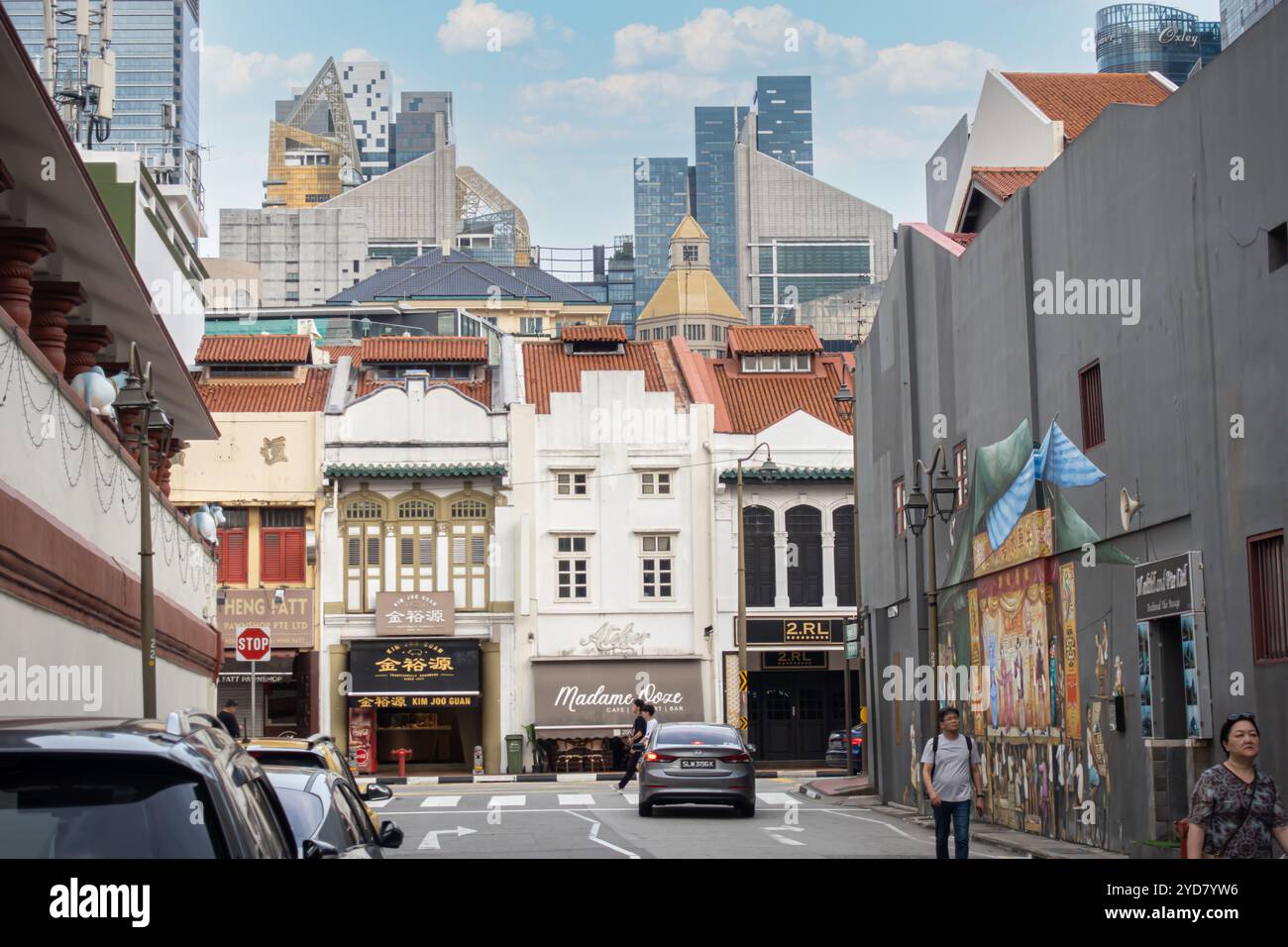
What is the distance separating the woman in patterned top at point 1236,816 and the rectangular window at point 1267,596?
25.3 ft

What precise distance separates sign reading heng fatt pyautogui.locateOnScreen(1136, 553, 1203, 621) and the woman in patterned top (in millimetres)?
9480

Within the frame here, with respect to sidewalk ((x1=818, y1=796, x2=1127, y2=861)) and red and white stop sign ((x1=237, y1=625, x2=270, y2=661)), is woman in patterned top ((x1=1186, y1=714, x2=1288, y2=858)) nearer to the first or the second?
sidewalk ((x1=818, y1=796, x2=1127, y2=861))

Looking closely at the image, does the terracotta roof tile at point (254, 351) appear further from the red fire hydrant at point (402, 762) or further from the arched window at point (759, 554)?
the arched window at point (759, 554)

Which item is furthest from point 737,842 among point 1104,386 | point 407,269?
point 407,269

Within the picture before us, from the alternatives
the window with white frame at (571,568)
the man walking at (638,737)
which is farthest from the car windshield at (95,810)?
the window with white frame at (571,568)

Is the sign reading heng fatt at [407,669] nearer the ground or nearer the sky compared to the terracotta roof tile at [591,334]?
nearer the ground

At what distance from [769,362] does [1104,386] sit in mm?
38037

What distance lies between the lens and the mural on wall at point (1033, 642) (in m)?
23.0

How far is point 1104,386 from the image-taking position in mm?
22141

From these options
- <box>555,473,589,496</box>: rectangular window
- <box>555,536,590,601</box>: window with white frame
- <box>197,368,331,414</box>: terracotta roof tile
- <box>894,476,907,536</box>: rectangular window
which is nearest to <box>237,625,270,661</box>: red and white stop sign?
<box>894,476,907,536</box>: rectangular window

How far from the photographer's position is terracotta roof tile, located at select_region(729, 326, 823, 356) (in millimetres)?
59812

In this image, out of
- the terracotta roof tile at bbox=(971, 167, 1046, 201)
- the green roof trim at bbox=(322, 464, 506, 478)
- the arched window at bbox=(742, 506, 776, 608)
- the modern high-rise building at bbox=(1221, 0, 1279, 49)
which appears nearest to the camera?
the modern high-rise building at bbox=(1221, 0, 1279, 49)

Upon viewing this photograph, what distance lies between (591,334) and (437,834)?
1405 inches
